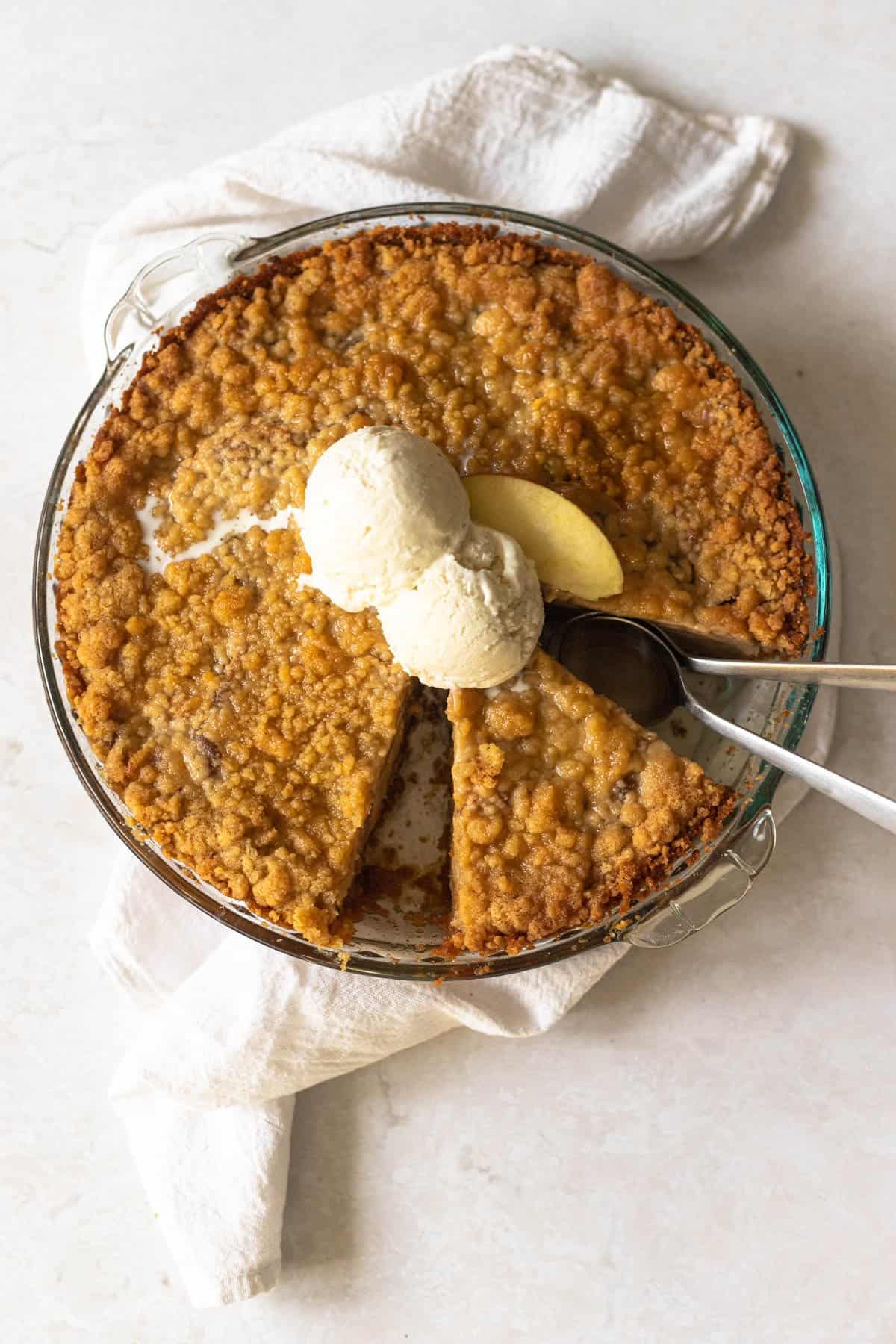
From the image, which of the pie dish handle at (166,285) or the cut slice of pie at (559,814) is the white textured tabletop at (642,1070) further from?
the cut slice of pie at (559,814)

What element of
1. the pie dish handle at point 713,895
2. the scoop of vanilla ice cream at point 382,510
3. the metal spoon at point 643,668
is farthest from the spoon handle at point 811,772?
the scoop of vanilla ice cream at point 382,510

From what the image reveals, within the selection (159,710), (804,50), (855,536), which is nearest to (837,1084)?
(855,536)

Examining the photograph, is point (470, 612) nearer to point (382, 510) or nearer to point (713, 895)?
point (382, 510)

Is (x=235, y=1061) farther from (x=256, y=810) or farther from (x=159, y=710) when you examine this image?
(x=159, y=710)

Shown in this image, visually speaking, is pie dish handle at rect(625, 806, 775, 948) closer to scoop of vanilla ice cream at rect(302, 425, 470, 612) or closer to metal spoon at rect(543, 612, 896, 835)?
metal spoon at rect(543, 612, 896, 835)

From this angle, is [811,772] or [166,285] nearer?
[811,772]

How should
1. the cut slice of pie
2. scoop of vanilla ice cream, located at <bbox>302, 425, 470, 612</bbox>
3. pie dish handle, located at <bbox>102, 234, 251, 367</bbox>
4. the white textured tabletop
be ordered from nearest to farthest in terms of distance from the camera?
scoop of vanilla ice cream, located at <bbox>302, 425, 470, 612</bbox> → the cut slice of pie → pie dish handle, located at <bbox>102, 234, 251, 367</bbox> → the white textured tabletop

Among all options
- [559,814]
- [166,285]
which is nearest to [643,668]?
[559,814]

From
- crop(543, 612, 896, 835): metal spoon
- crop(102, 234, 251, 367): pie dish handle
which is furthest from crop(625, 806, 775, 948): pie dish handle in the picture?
crop(102, 234, 251, 367): pie dish handle
